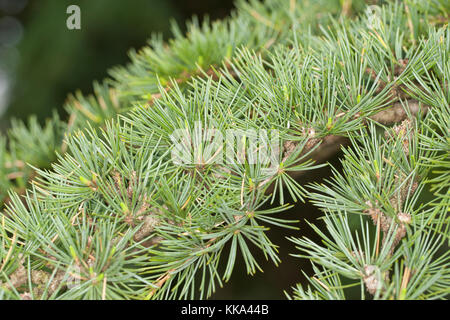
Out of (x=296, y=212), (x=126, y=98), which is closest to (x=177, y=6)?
(x=296, y=212)

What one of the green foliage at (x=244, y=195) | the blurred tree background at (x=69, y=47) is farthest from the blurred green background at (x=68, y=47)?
the green foliage at (x=244, y=195)

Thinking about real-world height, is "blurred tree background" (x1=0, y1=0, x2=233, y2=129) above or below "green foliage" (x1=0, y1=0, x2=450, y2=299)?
above

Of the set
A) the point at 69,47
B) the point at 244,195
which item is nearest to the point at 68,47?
the point at 69,47

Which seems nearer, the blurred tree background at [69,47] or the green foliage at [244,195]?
the green foliage at [244,195]

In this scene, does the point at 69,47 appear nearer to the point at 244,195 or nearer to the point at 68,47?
the point at 68,47

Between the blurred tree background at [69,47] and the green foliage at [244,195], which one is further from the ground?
the blurred tree background at [69,47]

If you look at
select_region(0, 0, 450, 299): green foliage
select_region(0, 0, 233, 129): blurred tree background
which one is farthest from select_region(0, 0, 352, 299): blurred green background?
select_region(0, 0, 450, 299): green foliage

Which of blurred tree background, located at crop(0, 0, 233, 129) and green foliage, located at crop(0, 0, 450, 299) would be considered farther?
blurred tree background, located at crop(0, 0, 233, 129)

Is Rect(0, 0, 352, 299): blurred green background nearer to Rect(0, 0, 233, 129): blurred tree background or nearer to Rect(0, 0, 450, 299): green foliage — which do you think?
Rect(0, 0, 233, 129): blurred tree background

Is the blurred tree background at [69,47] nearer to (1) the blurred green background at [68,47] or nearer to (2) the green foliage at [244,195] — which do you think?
(1) the blurred green background at [68,47]
